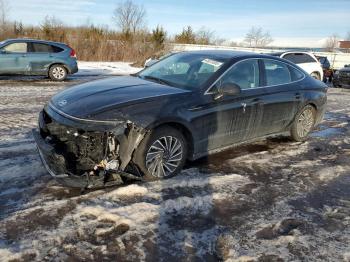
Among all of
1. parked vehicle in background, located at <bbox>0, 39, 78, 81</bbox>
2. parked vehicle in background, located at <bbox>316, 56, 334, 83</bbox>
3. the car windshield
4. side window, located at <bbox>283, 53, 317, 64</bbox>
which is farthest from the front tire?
parked vehicle in background, located at <bbox>316, 56, 334, 83</bbox>

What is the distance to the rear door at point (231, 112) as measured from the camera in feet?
15.8

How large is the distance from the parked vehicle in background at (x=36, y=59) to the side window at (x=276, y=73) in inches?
427

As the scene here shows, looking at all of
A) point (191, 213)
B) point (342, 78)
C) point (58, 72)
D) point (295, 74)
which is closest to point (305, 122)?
point (295, 74)

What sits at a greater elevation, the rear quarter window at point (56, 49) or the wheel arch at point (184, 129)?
the rear quarter window at point (56, 49)

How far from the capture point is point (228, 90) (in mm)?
4867

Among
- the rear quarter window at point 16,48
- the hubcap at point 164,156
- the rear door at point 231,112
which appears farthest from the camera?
the rear quarter window at point 16,48


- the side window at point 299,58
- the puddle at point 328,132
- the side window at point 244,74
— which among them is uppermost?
the side window at point 299,58

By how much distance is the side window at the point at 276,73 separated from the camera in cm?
579

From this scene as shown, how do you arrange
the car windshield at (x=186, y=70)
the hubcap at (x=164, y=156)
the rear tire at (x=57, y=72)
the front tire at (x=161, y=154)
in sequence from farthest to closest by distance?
the rear tire at (x=57, y=72)
the car windshield at (x=186, y=70)
the hubcap at (x=164, y=156)
the front tire at (x=161, y=154)

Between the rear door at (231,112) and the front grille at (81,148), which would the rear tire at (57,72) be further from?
the front grille at (81,148)

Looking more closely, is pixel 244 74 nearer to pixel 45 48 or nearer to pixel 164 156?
pixel 164 156

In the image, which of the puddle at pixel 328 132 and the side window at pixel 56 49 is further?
the side window at pixel 56 49

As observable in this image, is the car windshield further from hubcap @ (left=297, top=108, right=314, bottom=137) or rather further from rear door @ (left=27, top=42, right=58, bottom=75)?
rear door @ (left=27, top=42, right=58, bottom=75)

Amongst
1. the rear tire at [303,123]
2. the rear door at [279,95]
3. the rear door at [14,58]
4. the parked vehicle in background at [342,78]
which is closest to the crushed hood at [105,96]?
the rear door at [279,95]
